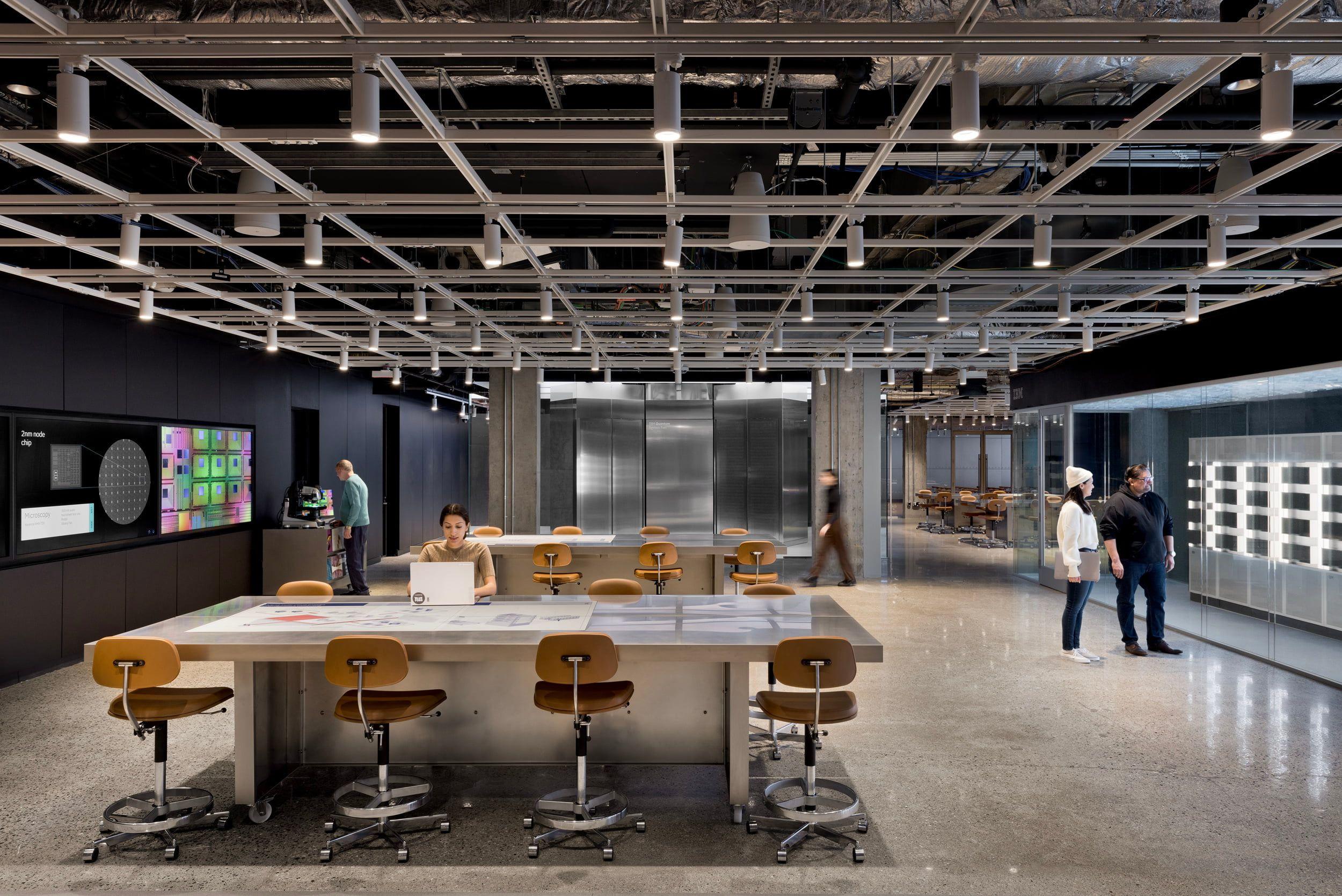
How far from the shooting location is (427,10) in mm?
3201

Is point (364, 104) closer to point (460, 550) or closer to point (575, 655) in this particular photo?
point (575, 655)

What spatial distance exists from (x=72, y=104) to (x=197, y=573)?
7.43 meters

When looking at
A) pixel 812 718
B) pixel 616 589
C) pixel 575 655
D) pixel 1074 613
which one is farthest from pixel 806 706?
pixel 1074 613

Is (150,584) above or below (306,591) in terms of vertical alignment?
below

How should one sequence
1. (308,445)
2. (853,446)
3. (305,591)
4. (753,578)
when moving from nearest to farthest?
Answer: (305,591) → (753,578) → (308,445) → (853,446)

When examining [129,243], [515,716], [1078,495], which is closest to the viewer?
[515,716]

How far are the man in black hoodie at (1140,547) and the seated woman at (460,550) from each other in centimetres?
550

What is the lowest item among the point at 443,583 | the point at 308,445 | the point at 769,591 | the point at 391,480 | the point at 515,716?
the point at 515,716

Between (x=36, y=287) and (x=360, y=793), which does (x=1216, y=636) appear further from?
(x=36, y=287)

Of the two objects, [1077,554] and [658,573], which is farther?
[658,573]

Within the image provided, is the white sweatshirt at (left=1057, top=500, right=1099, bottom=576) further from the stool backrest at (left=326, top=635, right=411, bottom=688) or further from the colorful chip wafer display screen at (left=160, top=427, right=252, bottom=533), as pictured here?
the colorful chip wafer display screen at (left=160, top=427, right=252, bottom=533)

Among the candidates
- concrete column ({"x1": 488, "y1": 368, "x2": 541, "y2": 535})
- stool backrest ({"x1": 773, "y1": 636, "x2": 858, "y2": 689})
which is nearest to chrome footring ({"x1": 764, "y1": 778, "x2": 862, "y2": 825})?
stool backrest ({"x1": 773, "y1": 636, "x2": 858, "y2": 689})

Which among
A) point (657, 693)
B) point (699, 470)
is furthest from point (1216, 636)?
point (699, 470)

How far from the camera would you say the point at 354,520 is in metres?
11.1
